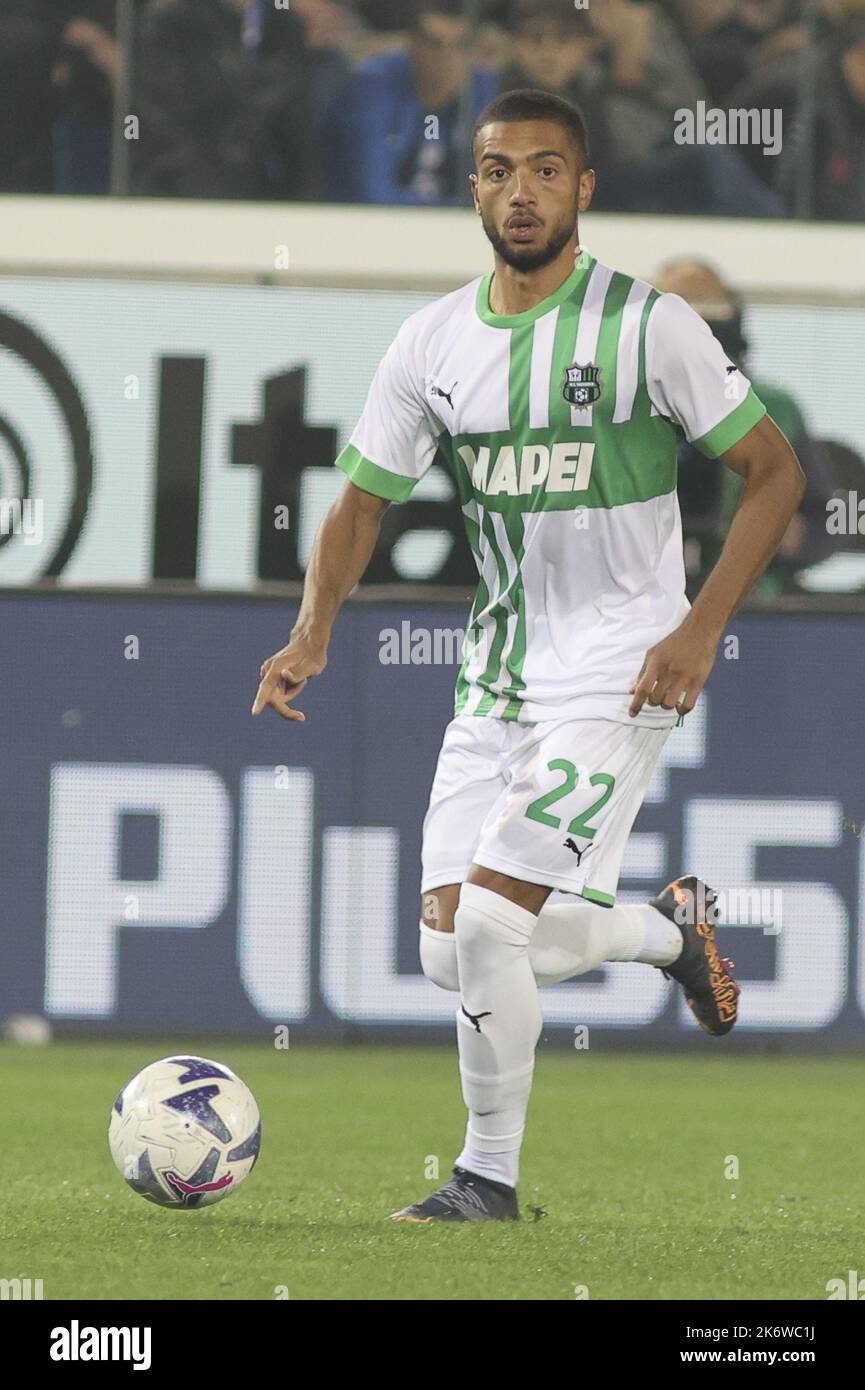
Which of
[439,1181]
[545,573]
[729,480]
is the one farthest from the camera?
[729,480]

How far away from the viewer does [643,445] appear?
15.2ft

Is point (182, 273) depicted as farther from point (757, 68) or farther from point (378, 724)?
point (757, 68)

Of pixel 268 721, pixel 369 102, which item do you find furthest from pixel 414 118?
pixel 268 721

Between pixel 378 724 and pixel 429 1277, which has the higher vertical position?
pixel 378 724

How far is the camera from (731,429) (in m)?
4.58

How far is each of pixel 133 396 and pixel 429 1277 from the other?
5295mm

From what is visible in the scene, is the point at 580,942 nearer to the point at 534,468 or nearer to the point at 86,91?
the point at 534,468

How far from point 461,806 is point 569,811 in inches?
14.1

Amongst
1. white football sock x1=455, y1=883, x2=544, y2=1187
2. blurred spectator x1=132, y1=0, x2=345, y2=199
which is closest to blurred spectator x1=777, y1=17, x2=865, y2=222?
blurred spectator x1=132, y1=0, x2=345, y2=199

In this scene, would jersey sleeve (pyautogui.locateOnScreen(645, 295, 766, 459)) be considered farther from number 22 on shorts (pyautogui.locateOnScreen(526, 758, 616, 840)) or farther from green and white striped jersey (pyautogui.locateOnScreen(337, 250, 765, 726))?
number 22 on shorts (pyautogui.locateOnScreen(526, 758, 616, 840))

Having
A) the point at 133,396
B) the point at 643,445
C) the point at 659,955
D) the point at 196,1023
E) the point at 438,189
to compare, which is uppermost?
the point at 438,189

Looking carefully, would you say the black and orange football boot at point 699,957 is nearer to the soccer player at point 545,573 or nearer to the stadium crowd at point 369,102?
the soccer player at point 545,573

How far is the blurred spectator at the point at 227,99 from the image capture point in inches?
377
